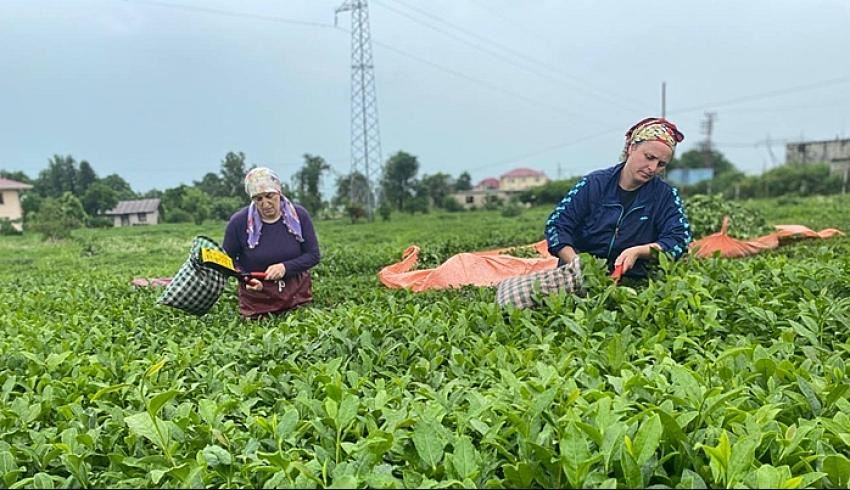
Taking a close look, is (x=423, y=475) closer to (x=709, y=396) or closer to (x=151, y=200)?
(x=709, y=396)

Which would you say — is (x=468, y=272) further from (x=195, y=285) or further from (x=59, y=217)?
(x=59, y=217)

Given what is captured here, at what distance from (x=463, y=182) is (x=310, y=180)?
18096mm

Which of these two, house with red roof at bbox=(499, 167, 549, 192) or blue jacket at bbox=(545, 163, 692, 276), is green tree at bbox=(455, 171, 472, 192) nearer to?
house with red roof at bbox=(499, 167, 549, 192)

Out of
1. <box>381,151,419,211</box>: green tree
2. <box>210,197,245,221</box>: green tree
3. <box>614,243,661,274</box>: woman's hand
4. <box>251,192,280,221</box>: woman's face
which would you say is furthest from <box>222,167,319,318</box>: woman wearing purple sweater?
<box>381,151,419,211</box>: green tree

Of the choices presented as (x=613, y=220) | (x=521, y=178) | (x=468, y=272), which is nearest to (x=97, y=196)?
(x=468, y=272)

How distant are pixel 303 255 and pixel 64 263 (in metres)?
9.25

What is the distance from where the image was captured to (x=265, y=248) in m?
4.36

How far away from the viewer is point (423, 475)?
1.17 metres

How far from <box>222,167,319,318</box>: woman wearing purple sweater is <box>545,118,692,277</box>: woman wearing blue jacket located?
1.72 metres

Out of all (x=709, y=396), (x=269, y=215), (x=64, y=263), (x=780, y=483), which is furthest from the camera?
(x=64, y=263)

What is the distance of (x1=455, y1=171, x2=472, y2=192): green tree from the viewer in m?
38.2

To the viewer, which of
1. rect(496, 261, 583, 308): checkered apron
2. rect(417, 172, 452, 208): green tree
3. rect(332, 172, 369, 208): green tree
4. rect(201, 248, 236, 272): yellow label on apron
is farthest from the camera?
rect(417, 172, 452, 208): green tree

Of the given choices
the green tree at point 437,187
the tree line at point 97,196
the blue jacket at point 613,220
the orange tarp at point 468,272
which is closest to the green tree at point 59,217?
the tree line at point 97,196

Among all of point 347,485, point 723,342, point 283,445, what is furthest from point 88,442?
point 723,342
